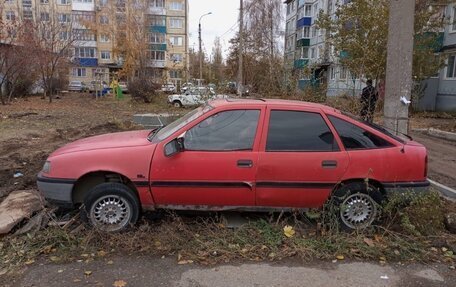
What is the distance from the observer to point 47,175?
446cm

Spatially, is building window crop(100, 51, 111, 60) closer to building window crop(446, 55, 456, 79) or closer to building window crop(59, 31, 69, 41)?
building window crop(59, 31, 69, 41)

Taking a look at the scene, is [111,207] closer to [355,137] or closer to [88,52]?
[355,137]

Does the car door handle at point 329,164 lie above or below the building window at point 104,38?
below

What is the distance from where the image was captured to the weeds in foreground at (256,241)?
4.07 metres

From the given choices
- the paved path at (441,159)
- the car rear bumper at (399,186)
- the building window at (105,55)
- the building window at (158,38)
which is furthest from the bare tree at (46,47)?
the building window at (105,55)

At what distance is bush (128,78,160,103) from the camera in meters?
26.9

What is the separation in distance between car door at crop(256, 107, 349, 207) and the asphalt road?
2.63 feet

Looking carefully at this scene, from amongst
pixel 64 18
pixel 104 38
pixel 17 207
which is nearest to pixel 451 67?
pixel 17 207

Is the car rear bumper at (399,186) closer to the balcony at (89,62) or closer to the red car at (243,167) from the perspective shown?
the red car at (243,167)

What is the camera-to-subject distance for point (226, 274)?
370 centimetres

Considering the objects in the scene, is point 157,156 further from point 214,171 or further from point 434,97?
point 434,97

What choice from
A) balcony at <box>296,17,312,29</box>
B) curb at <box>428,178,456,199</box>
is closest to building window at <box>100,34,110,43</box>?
balcony at <box>296,17,312,29</box>

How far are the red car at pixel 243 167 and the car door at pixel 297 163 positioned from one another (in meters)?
0.01

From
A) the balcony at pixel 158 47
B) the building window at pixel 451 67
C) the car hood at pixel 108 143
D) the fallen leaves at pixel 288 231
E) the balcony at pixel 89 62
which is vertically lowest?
the fallen leaves at pixel 288 231
